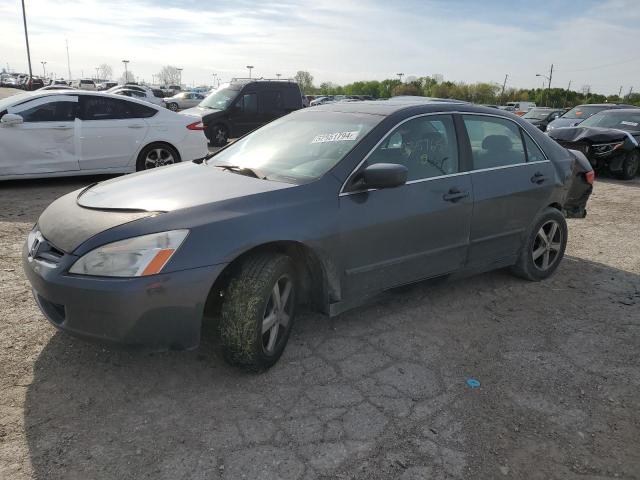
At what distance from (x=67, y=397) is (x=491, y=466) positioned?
220cm

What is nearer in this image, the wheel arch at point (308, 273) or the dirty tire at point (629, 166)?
the wheel arch at point (308, 273)

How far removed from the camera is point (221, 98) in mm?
14820

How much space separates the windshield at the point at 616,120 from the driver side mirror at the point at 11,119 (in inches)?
456

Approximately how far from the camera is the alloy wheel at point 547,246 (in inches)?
189

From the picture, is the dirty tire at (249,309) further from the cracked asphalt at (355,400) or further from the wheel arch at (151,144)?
the wheel arch at (151,144)

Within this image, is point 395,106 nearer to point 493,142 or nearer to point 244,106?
point 493,142

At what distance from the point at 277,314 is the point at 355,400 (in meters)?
0.68

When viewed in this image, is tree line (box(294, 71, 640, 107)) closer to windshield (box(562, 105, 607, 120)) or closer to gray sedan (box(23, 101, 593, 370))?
windshield (box(562, 105, 607, 120))

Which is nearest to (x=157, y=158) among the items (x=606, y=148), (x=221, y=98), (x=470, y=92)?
(x=221, y=98)

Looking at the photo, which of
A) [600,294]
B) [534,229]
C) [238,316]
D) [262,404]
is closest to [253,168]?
[238,316]

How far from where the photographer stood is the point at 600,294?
4707mm

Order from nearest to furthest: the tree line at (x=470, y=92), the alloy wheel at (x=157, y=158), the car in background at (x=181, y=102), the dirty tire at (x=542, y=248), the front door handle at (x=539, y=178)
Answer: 1. the front door handle at (x=539, y=178)
2. the dirty tire at (x=542, y=248)
3. the alloy wheel at (x=157, y=158)
4. the car in background at (x=181, y=102)
5. the tree line at (x=470, y=92)

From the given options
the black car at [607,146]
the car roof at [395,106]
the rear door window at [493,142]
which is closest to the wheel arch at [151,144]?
the car roof at [395,106]

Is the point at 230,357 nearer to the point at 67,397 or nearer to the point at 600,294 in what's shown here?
the point at 67,397
